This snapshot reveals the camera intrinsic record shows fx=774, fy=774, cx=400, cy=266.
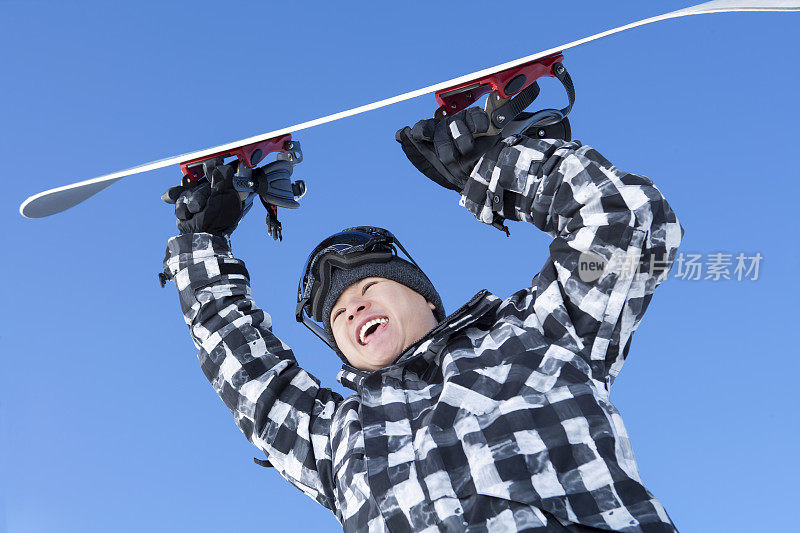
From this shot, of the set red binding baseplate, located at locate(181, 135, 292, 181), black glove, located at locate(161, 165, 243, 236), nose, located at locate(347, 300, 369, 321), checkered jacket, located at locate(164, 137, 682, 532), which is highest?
red binding baseplate, located at locate(181, 135, 292, 181)

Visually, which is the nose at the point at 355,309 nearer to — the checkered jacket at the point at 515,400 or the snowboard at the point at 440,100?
the checkered jacket at the point at 515,400

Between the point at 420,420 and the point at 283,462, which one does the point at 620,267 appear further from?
the point at 283,462

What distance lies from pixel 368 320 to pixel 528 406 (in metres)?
0.71

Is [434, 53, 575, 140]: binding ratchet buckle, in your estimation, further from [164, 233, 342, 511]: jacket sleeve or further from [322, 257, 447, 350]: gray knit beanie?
[164, 233, 342, 511]: jacket sleeve

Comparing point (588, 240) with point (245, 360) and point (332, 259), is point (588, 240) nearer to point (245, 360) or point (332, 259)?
point (332, 259)

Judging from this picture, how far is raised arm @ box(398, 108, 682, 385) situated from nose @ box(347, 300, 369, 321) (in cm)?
54

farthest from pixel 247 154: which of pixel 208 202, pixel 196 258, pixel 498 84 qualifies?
pixel 498 84

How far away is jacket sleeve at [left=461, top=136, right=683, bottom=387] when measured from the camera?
202 cm

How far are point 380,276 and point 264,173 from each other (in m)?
0.62

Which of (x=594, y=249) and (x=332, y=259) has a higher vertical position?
(x=332, y=259)

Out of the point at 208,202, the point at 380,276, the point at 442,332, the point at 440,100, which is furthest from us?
the point at 208,202

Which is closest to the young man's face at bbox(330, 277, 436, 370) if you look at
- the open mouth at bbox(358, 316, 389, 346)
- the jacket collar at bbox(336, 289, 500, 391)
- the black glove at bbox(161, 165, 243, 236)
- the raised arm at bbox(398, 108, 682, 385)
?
the open mouth at bbox(358, 316, 389, 346)

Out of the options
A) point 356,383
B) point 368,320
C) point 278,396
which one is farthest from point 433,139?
point 278,396

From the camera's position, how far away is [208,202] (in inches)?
108
